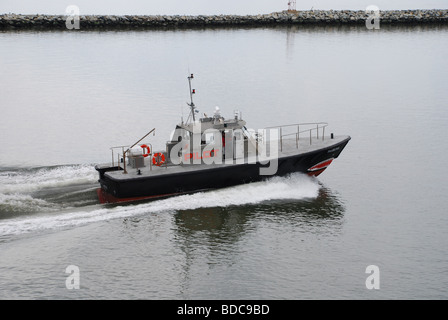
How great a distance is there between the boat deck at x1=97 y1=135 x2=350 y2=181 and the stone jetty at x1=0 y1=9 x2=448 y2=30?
59.2 meters

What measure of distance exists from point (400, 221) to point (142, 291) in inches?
431

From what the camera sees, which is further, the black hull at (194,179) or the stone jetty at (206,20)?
the stone jetty at (206,20)

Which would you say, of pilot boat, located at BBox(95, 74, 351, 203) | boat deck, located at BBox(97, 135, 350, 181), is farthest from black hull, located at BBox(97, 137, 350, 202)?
boat deck, located at BBox(97, 135, 350, 181)

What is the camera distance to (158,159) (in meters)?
24.0

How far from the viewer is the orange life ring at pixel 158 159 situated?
24000mm

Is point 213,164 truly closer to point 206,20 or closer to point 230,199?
point 230,199

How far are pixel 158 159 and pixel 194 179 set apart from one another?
1749 mm

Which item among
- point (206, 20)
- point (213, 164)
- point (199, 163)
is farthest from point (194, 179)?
point (206, 20)

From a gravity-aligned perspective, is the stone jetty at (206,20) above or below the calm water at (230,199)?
above

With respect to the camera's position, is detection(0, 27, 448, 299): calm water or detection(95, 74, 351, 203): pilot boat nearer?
detection(0, 27, 448, 299): calm water

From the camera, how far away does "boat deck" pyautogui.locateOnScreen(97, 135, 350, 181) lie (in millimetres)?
Result: 23234

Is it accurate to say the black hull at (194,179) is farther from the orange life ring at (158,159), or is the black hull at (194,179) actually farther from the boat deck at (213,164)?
the orange life ring at (158,159)

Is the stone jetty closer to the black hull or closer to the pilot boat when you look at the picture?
the pilot boat

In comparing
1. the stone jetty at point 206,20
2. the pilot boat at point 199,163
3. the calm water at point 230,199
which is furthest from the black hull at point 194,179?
the stone jetty at point 206,20
